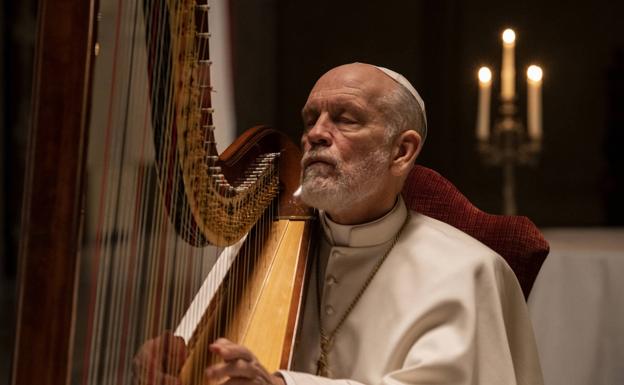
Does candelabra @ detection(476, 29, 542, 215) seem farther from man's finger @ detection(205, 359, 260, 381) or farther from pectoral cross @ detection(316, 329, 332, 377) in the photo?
man's finger @ detection(205, 359, 260, 381)

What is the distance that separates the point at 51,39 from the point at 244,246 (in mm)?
1216

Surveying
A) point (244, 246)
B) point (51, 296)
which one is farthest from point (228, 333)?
point (51, 296)

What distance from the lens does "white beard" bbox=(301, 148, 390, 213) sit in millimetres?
2035

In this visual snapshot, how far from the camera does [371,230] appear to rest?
2.18 m

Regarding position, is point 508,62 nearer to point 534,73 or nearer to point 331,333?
point 534,73

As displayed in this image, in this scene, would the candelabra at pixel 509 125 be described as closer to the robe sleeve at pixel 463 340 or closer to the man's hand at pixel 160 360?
the robe sleeve at pixel 463 340

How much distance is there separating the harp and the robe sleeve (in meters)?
0.26

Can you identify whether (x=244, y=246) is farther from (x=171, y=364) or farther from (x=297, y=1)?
(x=297, y=1)

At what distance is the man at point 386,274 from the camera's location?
6.19 ft

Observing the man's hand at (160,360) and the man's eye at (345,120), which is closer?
the man's hand at (160,360)

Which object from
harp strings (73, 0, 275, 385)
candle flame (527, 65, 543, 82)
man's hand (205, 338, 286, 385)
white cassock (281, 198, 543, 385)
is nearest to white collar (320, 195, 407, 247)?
white cassock (281, 198, 543, 385)

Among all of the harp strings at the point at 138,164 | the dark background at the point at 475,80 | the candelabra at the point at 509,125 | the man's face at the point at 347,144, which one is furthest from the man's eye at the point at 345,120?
the dark background at the point at 475,80

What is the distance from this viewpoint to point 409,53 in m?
5.99

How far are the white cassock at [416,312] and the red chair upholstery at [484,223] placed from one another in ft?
0.48
